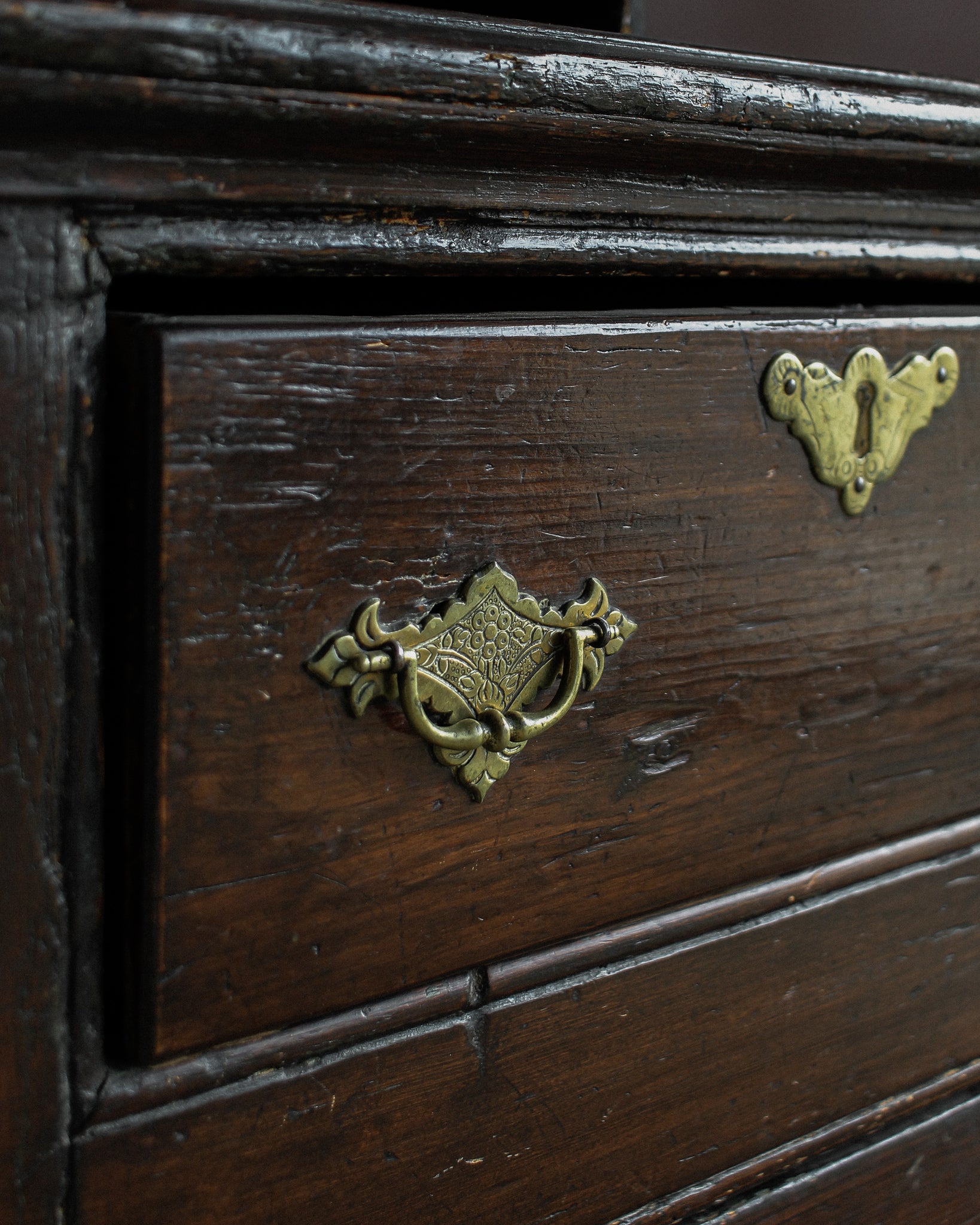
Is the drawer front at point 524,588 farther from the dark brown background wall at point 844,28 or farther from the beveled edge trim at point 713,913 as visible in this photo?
the dark brown background wall at point 844,28

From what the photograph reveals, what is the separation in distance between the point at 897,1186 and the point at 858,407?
1.54 ft

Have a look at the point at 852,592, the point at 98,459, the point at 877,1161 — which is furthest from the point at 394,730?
the point at 877,1161

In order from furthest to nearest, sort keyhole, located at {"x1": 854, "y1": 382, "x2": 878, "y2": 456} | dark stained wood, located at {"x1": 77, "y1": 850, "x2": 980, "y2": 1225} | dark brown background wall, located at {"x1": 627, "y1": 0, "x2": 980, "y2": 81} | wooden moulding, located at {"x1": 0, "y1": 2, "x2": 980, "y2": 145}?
1. dark brown background wall, located at {"x1": 627, "y1": 0, "x2": 980, "y2": 81}
2. keyhole, located at {"x1": 854, "y1": 382, "x2": 878, "y2": 456}
3. dark stained wood, located at {"x1": 77, "y1": 850, "x2": 980, "y2": 1225}
4. wooden moulding, located at {"x1": 0, "y1": 2, "x2": 980, "y2": 145}

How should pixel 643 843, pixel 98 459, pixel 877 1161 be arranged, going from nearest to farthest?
pixel 98 459
pixel 643 843
pixel 877 1161

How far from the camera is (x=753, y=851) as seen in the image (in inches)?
21.7

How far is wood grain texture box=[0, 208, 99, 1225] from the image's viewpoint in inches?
13.2

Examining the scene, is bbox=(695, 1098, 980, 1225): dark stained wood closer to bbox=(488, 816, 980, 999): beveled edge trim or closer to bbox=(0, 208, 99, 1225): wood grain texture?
bbox=(488, 816, 980, 999): beveled edge trim

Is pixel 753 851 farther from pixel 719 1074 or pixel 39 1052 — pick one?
pixel 39 1052

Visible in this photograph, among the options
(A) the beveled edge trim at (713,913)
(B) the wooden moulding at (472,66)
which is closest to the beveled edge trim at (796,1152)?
(A) the beveled edge trim at (713,913)

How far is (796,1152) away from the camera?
61 centimetres

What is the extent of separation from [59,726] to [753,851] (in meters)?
0.34

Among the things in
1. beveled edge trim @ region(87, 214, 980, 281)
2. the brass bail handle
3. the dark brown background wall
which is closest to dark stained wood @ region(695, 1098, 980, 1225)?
the brass bail handle

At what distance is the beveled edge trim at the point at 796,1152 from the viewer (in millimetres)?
558

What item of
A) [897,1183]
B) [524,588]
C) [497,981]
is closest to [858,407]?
[524,588]
